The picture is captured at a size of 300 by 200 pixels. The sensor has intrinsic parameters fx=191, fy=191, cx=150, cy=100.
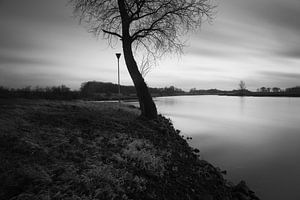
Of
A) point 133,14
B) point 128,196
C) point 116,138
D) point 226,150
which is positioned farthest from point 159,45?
point 128,196

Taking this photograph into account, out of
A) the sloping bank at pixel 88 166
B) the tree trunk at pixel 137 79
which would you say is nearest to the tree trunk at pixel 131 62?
the tree trunk at pixel 137 79

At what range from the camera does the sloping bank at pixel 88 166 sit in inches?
129

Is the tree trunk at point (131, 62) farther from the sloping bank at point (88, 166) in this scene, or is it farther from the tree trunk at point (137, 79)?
the sloping bank at point (88, 166)

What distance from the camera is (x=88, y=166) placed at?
4.13m

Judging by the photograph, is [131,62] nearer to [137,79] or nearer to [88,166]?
[137,79]

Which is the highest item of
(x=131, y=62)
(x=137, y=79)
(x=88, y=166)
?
(x=131, y=62)

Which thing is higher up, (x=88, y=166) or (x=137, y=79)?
(x=137, y=79)

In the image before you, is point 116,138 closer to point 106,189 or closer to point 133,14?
point 106,189

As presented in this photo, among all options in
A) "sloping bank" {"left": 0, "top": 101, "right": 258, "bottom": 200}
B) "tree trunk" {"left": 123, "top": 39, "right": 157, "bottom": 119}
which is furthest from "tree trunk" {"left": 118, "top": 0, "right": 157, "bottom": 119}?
"sloping bank" {"left": 0, "top": 101, "right": 258, "bottom": 200}

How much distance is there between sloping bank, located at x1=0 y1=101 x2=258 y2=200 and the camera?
10.8 feet

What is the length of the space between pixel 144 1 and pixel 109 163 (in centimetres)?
853

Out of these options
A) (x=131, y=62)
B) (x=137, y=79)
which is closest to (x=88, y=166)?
(x=137, y=79)

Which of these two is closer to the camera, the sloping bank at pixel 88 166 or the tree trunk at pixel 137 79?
the sloping bank at pixel 88 166

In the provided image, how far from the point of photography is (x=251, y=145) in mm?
12680
